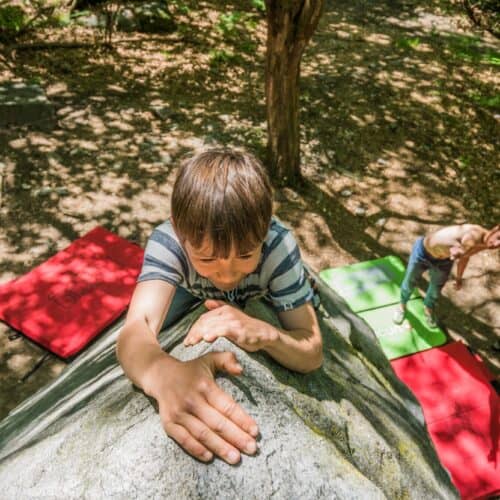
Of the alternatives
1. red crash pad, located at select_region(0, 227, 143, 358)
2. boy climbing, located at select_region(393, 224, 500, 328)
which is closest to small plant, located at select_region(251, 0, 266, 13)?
red crash pad, located at select_region(0, 227, 143, 358)

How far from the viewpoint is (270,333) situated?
1.49m

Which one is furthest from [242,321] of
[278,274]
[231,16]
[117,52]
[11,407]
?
[231,16]

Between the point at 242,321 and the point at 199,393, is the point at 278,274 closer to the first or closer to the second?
the point at 242,321

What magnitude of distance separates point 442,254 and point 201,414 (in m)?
3.25

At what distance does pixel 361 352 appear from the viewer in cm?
271

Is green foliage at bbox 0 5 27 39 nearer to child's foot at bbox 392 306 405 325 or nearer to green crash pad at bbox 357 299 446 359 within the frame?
green crash pad at bbox 357 299 446 359

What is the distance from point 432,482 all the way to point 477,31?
11471 mm

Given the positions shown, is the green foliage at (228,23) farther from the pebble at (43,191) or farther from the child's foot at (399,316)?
the child's foot at (399,316)

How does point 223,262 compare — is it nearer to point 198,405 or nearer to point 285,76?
point 198,405

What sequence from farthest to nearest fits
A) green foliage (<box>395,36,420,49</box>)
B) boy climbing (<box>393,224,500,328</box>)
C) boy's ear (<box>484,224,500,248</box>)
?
green foliage (<box>395,36,420,49</box>) → boy climbing (<box>393,224,500,328</box>) → boy's ear (<box>484,224,500,248</box>)

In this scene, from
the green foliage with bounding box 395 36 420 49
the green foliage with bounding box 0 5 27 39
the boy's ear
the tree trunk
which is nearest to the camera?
the boy's ear

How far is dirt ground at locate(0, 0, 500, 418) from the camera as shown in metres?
5.10

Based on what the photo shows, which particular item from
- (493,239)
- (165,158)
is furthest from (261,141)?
(493,239)

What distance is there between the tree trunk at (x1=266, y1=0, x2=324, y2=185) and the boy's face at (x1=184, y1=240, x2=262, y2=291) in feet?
12.1
